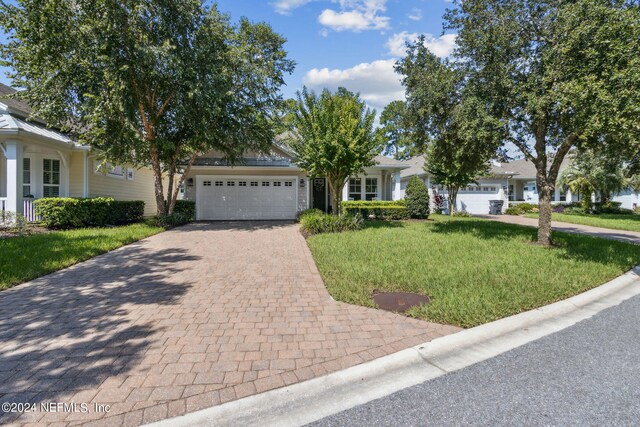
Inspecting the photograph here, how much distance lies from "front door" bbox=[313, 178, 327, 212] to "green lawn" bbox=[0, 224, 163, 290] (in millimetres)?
9711

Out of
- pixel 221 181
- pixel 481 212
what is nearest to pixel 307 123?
pixel 221 181

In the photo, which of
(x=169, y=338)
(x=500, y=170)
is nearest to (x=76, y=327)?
(x=169, y=338)

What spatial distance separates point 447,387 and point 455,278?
3109 mm

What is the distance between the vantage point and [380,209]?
55.3 ft

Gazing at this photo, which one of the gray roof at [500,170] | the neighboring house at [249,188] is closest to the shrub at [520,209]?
the gray roof at [500,170]

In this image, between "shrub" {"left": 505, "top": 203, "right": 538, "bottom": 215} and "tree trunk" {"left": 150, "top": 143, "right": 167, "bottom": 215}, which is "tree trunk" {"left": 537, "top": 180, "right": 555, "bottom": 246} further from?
"shrub" {"left": 505, "top": 203, "right": 538, "bottom": 215}

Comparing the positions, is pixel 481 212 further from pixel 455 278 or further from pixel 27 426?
pixel 27 426

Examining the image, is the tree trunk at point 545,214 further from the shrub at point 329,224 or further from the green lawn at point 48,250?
the green lawn at point 48,250

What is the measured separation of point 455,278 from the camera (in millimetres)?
5547

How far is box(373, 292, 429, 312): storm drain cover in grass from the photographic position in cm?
442

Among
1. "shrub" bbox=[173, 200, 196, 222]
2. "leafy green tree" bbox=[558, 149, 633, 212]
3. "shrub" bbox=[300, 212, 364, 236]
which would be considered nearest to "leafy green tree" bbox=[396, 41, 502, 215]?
"shrub" bbox=[300, 212, 364, 236]

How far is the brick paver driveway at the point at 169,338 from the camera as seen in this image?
2.60m

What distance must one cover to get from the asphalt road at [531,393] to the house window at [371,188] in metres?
15.6

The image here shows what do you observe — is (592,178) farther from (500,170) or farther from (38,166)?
(38,166)
